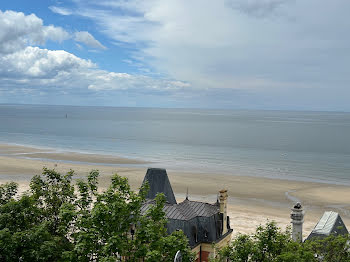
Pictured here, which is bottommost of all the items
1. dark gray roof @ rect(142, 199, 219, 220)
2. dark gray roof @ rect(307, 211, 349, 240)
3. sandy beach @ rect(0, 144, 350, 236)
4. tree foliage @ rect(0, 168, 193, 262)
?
sandy beach @ rect(0, 144, 350, 236)

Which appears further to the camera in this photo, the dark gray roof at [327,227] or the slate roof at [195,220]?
the slate roof at [195,220]

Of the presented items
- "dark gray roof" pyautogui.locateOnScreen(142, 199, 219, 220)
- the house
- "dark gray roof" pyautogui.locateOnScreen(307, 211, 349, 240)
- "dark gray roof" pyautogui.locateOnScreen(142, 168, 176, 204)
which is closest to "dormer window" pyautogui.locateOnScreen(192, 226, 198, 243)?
the house

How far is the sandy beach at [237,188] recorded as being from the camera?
47469mm

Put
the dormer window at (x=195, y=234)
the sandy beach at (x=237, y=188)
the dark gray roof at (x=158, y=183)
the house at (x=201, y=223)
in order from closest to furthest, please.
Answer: the house at (x=201, y=223) < the dormer window at (x=195, y=234) < the dark gray roof at (x=158, y=183) < the sandy beach at (x=237, y=188)

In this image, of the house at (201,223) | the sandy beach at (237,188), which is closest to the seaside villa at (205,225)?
the house at (201,223)

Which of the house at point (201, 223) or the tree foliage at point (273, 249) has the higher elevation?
the tree foliage at point (273, 249)

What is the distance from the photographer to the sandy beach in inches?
1869

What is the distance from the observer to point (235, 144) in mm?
126625

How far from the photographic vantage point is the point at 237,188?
2462 inches

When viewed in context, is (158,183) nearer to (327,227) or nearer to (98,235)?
(327,227)

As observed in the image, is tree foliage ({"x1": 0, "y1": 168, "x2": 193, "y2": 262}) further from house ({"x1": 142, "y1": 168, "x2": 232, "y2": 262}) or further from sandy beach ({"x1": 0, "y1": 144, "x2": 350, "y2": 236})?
sandy beach ({"x1": 0, "y1": 144, "x2": 350, "y2": 236})

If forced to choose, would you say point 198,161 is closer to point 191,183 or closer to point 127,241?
point 191,183

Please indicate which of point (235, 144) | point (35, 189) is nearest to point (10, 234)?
point (35, 189)

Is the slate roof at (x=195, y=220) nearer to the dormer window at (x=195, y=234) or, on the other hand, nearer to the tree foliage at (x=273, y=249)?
the dormer window at (x=195, y=234)
